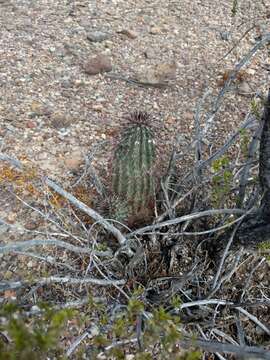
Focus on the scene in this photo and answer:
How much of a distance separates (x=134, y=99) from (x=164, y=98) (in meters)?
0.19

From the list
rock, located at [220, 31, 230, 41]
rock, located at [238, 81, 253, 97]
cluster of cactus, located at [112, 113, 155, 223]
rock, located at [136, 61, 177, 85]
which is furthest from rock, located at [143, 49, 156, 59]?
cluster of cactus, located at [112, 113, 155, 223]

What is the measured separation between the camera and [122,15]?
162 inches

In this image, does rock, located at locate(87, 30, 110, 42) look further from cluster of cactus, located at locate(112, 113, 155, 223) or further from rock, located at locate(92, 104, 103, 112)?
cluster of cactus, located at locate(112, 113, 155, 223)

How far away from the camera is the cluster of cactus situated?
7.85 feet

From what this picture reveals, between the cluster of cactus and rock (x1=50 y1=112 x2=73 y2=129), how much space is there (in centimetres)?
79

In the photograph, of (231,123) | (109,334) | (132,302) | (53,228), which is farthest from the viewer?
(231,123)

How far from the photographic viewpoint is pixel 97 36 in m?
3.88

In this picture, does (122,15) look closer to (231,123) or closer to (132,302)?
(231,123)

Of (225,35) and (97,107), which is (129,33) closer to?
(225,35)

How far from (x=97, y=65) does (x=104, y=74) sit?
91 mm

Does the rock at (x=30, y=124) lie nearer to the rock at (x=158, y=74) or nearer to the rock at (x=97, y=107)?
the rock at (x=97, y=107)

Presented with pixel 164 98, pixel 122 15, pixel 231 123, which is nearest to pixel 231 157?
pixel 231 123

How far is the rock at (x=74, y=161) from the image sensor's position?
2.97 meters

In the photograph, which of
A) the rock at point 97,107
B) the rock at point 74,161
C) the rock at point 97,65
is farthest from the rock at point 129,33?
the rock at point 74,161
